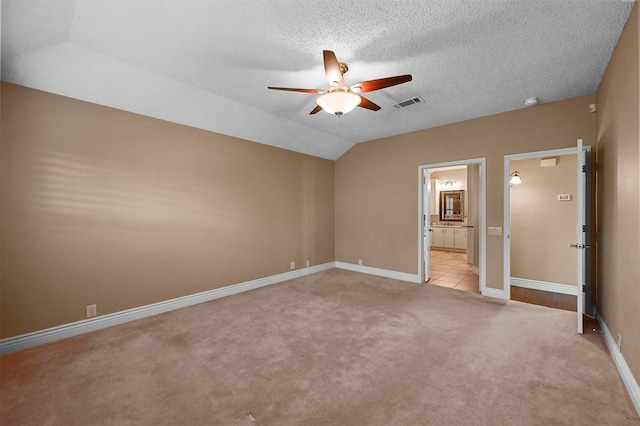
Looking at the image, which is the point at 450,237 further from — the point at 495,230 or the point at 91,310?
the point at 91,310

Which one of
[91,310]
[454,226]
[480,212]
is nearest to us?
[91,310]

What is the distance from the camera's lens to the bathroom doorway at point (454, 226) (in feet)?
14.9

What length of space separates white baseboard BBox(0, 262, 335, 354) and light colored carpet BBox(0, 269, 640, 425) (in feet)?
0.37

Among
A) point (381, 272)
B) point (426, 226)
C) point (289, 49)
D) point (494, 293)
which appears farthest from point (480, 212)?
point (289, 49)

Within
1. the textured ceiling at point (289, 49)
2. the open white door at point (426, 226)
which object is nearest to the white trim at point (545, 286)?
the open white door at point (426, 226)

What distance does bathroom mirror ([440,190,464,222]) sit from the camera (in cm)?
890

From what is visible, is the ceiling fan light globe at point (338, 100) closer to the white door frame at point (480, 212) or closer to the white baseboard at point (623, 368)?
the white door frame at point (480, 212)

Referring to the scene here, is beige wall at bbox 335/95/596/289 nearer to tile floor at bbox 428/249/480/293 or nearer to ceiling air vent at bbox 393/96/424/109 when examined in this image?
ceiling air vent at bbox 393/96/424/109

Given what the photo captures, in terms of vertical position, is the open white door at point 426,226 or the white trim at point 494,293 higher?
the open white door at point 426,226

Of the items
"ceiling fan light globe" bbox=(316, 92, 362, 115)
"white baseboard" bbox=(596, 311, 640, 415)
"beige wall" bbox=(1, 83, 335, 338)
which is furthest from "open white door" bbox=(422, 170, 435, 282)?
"ceiling fan light globe" bbox=(316, 92, 362, 115)

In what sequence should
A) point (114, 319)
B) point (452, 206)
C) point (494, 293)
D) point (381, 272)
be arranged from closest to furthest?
1. point (114, 319)
2. point (494, 293)
3. point (381, 272)
4. point (452, 206)

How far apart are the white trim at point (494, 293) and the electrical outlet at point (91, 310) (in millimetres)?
5333

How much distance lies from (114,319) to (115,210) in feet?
4.25

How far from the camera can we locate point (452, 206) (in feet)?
29.7
